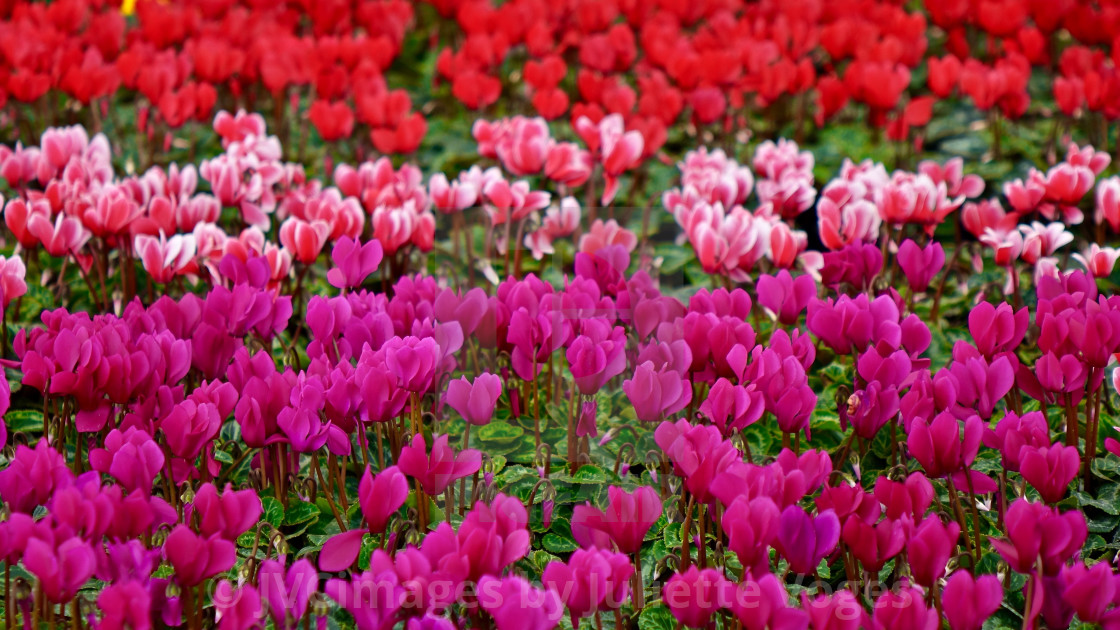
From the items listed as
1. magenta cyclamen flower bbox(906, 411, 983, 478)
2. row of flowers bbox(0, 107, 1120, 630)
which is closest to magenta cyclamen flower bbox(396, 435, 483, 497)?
row of flowers bbox(0, 107, 1120, 630)

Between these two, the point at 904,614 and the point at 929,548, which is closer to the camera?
the point at 904,614

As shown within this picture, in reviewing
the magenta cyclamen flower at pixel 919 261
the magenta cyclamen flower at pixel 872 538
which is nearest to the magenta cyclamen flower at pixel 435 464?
the magenta cyclamen flower at pixel 872 538

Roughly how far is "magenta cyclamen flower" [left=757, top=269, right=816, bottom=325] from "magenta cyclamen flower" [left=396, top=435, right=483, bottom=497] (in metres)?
0.92

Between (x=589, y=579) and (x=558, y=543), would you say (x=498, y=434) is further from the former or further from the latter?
(x=589, y=579)

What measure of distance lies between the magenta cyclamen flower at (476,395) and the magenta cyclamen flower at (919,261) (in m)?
1.21

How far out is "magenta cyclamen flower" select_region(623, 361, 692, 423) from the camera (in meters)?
2.04

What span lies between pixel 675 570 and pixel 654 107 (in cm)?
239

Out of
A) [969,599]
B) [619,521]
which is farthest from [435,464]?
[969,599]

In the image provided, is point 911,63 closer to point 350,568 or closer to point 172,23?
point 172,23

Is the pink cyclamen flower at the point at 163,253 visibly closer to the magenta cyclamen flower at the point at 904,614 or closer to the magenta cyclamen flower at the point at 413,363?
the magenta cyclamen flower at the point at 413,363

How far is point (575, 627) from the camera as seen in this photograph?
169 centimetres

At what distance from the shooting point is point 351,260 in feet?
8.57

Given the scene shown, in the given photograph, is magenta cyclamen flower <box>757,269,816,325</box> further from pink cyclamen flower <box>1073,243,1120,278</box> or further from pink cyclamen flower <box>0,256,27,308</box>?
pink cyclamen flower <box>0,256,27,308</box>

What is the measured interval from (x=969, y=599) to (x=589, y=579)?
543 millimetres
